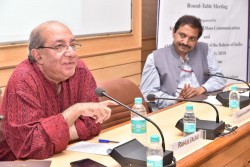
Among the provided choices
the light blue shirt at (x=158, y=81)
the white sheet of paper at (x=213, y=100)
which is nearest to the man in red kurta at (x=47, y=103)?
the white sheet of paper at (x=213, y=100)

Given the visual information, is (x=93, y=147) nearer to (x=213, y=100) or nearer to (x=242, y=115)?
(x=242, y=115)

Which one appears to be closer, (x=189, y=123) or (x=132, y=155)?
(x=132, y=155)

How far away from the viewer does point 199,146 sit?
6.61 feet

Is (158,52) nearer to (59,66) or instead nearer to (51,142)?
(59,66)

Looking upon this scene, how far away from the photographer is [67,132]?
191 cm

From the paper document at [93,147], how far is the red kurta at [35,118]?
71 mm

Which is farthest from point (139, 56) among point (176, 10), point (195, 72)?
point (195, 72)

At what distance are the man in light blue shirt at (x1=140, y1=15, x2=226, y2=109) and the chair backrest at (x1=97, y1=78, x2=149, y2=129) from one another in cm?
48

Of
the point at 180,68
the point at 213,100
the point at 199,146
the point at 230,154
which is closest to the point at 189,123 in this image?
the point at 199,146

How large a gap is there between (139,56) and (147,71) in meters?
0.97

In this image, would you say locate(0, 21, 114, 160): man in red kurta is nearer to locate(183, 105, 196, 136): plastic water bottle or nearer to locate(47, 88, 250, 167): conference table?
locate(47, 88, 250, 167): conference table

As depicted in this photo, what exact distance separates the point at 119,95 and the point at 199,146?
36.7 inches

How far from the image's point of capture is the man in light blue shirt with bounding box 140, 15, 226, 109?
136 inches

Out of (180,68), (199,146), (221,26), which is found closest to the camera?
(199,146)
